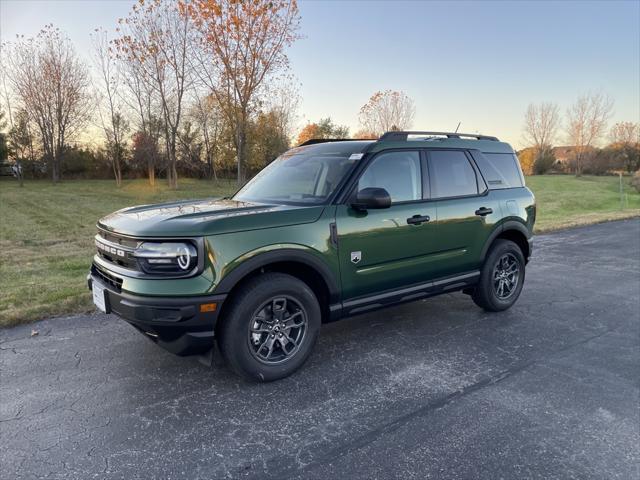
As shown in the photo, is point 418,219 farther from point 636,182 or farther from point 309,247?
point 636,182

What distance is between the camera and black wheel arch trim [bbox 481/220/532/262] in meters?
4.79

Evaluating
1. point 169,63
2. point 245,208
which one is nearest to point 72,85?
point 169,63

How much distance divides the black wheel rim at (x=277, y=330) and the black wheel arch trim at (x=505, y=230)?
2426 mm

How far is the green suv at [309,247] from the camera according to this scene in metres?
2.97

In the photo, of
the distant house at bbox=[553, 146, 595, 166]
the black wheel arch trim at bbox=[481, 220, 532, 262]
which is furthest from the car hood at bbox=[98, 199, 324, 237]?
the distant house at bbox=[553, 146, 595, 166]

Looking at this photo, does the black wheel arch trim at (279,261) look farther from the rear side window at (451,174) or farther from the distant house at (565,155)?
the distant house at (565,155)

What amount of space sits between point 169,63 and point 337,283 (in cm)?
2703

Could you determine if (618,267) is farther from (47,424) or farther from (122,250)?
(47,424)

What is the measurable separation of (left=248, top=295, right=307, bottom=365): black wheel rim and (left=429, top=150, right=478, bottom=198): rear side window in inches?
74.3

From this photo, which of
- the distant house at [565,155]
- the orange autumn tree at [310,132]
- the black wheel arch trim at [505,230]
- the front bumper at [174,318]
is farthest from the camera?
the distant house at [565,155]

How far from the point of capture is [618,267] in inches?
303

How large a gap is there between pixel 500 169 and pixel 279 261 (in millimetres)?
3237

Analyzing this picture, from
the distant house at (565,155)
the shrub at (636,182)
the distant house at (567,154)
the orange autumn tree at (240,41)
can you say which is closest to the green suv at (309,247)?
the orange autumn tree at (240,41)

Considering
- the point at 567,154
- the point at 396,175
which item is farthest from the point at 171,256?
the point at 567,154
